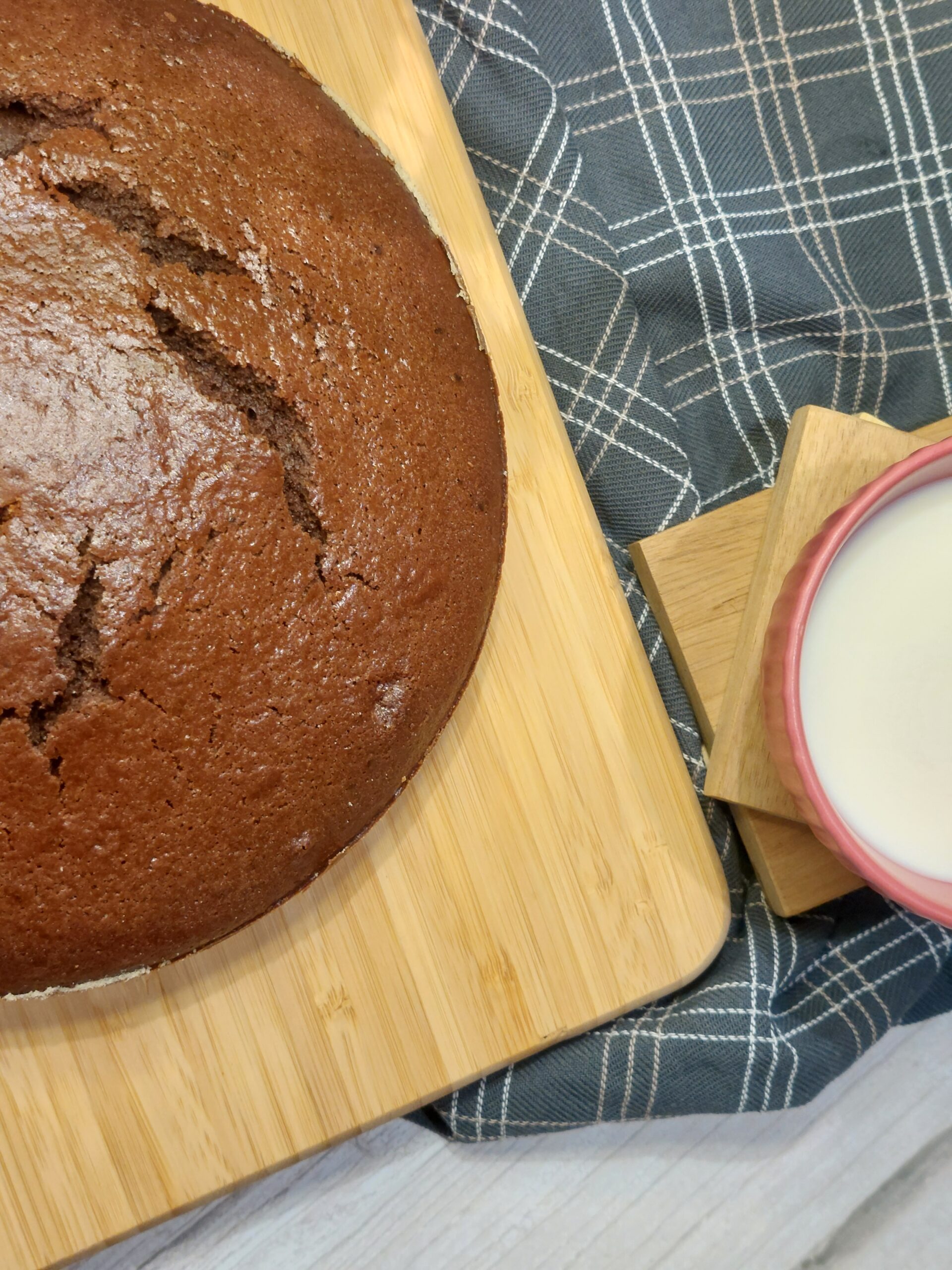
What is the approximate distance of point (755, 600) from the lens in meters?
0.88

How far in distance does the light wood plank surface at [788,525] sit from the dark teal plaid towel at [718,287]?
0.29 ft

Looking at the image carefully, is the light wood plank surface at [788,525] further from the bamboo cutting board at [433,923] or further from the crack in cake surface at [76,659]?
the crack in cake surface at [76,659]

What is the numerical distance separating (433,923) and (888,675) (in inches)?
17.4

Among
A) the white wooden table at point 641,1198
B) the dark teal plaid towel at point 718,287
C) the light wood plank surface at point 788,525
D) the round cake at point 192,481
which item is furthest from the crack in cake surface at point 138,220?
the white wooden table at point 641,1198

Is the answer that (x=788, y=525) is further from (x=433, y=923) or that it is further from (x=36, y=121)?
(x=36, y=121)

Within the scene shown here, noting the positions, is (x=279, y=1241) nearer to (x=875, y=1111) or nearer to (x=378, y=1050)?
(x=378, y=1050)

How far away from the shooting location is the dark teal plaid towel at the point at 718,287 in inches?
37.7

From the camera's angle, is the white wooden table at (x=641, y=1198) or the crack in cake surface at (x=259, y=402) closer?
the crack in cake surface at (x=259, y=402)

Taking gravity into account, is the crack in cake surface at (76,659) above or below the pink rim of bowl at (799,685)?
above

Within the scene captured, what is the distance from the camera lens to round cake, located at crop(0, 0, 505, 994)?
591 millimetres

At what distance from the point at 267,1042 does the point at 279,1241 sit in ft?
1.24

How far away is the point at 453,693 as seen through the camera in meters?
0.78

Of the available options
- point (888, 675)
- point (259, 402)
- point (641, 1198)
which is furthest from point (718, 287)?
point (641, 1198)

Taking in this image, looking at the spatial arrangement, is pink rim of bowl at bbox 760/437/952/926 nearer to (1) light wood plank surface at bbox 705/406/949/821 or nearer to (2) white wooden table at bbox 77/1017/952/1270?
(1) light wood plank surface at bbox 705/406/949/821
